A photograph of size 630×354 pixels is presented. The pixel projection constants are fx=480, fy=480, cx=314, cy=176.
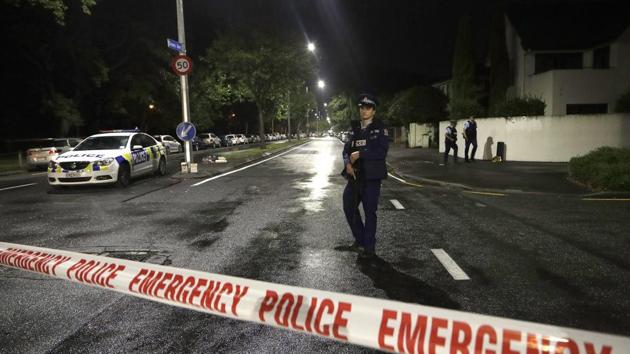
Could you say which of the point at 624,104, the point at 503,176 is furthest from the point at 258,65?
the point at 503,176

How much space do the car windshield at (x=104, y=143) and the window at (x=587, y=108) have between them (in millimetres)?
21861

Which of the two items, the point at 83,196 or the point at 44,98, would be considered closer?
the point at 83,196

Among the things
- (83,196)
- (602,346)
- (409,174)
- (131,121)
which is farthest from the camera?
(131,121)

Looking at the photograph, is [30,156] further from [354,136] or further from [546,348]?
[546,348]

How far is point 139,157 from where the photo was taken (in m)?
13.6

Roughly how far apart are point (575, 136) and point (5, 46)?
30.1 meters

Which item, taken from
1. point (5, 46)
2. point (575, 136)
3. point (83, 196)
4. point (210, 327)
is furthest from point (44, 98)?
point (210, 327)

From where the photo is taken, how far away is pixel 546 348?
6.57 feet

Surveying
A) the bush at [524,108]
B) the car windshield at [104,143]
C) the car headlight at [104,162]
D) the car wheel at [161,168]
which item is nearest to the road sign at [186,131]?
the car wheel at [161,168]

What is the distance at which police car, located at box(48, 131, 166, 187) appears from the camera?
11.7 meters

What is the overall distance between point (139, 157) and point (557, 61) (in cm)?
2368

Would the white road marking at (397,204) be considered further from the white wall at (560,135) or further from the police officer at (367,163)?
the white wall at (560,135)

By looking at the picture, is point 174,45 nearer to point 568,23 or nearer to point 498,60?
point 498,60

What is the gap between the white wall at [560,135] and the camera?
1742cm
